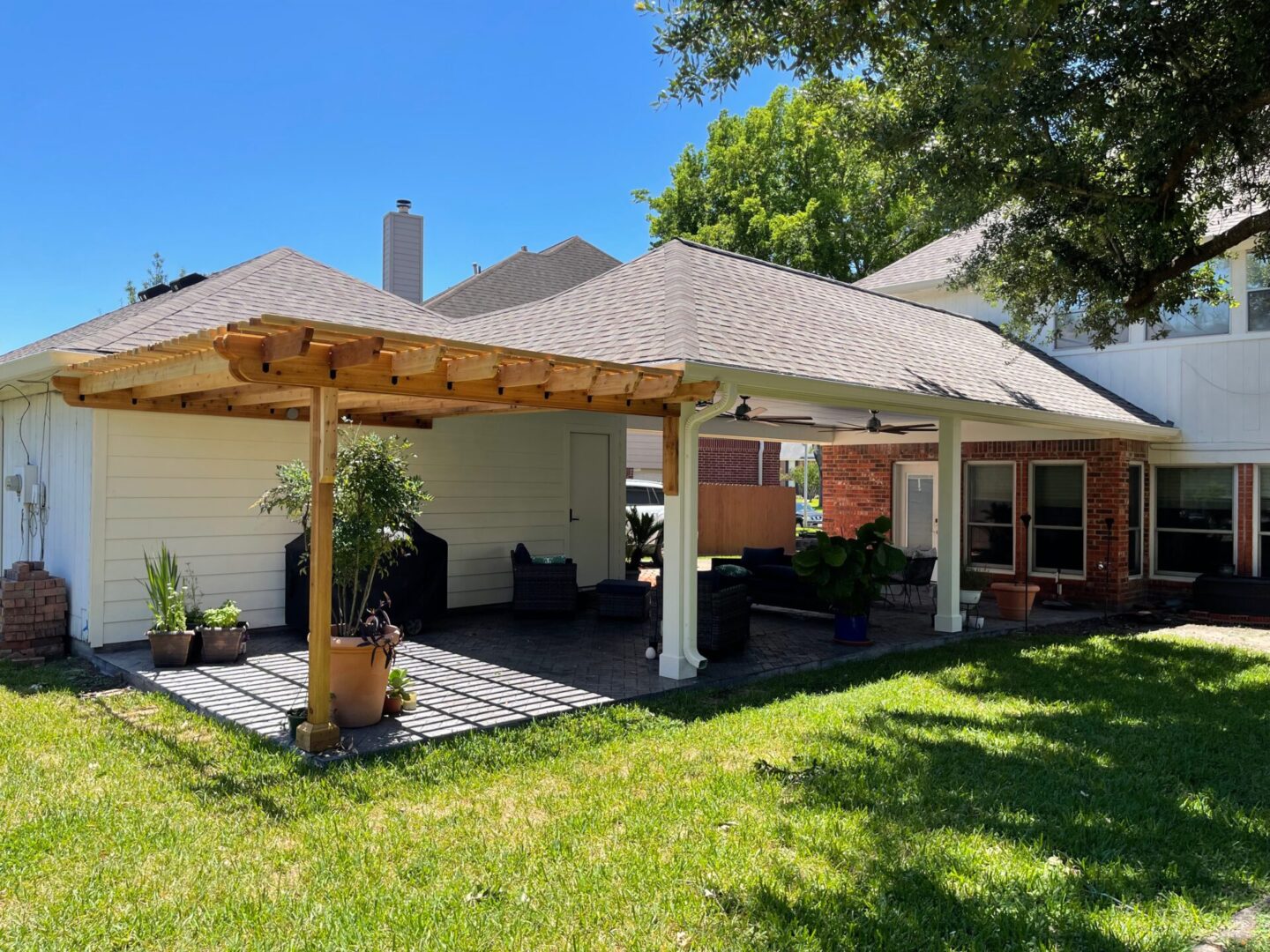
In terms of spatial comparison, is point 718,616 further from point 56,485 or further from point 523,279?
point 523,279

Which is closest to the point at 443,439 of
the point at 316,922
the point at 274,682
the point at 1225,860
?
the point at 274,682

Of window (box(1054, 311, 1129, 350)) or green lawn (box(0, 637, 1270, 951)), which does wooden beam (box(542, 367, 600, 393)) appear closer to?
green lawn (box(0, 637, 1270, 951))

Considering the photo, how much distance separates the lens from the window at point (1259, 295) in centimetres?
1240

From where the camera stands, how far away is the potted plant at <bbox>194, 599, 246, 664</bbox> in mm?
7859

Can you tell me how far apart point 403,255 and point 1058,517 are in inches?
573

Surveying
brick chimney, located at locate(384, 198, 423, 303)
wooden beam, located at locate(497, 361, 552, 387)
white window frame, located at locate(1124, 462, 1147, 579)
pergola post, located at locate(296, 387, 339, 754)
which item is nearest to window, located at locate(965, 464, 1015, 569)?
white window frame, located at locate(1124, 462, 1147, 579)

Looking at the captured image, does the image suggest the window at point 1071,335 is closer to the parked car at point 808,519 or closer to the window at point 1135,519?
the window at point 1135,519

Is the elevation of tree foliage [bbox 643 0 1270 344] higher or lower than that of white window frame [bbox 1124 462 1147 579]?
higher

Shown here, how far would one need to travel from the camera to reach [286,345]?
4980mm

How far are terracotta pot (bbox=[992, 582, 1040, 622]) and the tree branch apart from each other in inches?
156

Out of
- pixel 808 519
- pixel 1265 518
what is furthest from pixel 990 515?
pixel 808 519

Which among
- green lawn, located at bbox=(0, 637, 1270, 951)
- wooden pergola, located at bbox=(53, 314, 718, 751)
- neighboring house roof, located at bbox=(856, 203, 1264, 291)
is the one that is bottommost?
green lawn, located at bbox=(0, 637, 1270, 951)

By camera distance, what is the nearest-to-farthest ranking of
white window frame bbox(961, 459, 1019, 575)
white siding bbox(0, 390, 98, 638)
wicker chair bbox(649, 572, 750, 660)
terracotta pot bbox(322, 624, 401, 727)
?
terracotta pot bbox(322, 624, 401, 727)
wicker chair bbox(649, 572, 750, 660)
white siding bbox(0, 390, 98, 638)
white window frame bbox(961, 459, 1019, 575)

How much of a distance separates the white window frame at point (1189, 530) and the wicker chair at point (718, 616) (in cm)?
850
